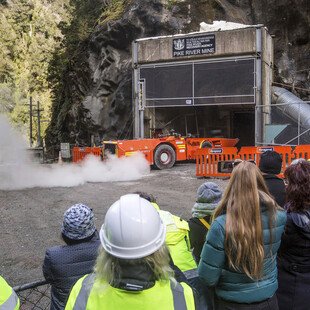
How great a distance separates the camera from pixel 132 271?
5.18ft

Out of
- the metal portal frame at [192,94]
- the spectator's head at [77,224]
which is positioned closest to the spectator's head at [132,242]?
the spectator's head at [77,224]

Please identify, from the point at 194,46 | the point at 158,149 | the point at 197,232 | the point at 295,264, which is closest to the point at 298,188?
the point at 295,264

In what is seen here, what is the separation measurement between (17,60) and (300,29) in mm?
39893

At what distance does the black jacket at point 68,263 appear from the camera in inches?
99.7

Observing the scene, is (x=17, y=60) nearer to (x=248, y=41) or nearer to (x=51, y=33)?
(x=51, y=33)

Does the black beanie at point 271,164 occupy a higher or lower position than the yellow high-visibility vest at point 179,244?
higher

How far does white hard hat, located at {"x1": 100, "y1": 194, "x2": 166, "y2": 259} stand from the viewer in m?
1.58

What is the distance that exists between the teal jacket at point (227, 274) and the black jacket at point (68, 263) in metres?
0.86

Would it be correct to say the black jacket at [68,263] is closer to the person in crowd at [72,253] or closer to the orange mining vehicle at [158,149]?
the person in crowd at [72,253]

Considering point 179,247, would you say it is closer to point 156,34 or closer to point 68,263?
point 68,263

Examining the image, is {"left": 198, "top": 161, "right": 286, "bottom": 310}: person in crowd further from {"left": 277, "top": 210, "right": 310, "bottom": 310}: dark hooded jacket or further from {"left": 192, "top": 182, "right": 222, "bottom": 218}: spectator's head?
{"left": 192, "top": 182, "right": 222, "bottom": 218}: spectator's head

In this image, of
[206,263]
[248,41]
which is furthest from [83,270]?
→ [248,41]

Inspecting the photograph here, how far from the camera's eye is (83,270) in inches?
101

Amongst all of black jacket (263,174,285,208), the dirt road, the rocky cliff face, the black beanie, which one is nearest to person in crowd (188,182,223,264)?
black jacket (263,174,285,208)
